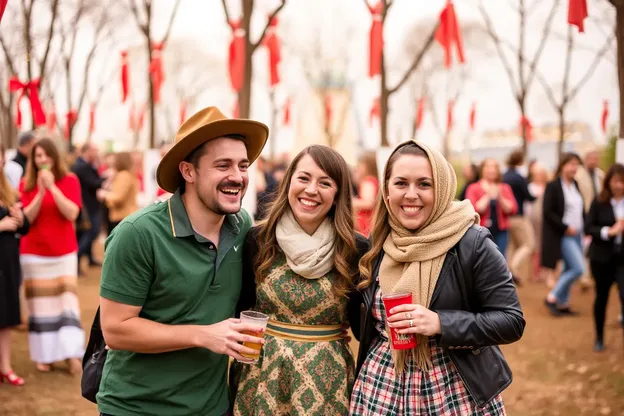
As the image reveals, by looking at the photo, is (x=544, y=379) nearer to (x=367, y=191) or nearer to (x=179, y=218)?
(x=367, y=191)

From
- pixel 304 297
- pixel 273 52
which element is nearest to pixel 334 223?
pixel 304 297

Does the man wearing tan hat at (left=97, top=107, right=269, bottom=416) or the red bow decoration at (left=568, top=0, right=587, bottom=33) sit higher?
the red bow decoration at (left=568, top=0, right=587, bottom=33)

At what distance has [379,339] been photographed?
2760mm

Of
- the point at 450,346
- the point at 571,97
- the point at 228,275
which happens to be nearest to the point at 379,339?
the point at 450,346

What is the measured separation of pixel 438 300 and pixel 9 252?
14.3 feet

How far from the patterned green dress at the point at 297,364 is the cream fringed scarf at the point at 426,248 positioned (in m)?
0.36

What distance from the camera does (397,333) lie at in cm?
238

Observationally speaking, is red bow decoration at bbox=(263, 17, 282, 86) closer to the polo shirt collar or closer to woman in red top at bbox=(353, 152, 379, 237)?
woman in red top at bbox=(353, 152, 379, 237)

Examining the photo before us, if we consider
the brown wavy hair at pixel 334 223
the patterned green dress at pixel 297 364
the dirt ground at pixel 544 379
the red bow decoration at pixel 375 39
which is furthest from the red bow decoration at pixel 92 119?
the patterned green dress at pixel 297 364

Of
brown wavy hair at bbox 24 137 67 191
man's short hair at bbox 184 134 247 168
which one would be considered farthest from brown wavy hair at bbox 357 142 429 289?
brown wavy hair at bbox 24 137 67 191

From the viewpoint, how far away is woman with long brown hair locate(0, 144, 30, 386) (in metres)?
5.36

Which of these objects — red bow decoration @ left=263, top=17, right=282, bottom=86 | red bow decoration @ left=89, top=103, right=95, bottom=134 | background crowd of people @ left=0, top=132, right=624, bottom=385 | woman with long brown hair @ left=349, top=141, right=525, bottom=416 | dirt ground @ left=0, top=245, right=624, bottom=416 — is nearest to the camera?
woman with long brown hair @ left=349, top=141, right=525, bottom=416

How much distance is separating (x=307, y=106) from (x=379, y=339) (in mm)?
44896

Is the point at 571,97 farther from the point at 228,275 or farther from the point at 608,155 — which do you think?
the point at 228,275
